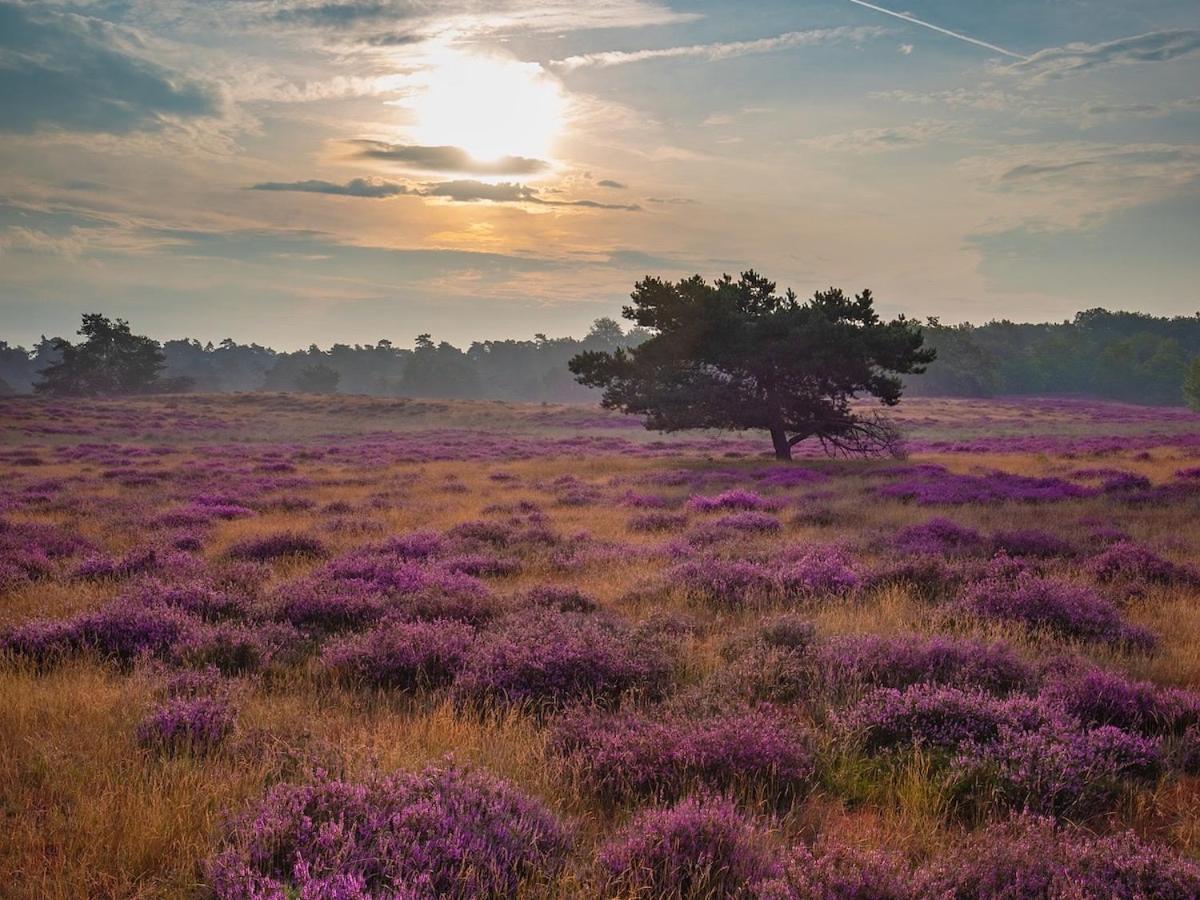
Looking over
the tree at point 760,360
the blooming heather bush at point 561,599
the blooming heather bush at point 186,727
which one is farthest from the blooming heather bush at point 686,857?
the tree at point 760,360

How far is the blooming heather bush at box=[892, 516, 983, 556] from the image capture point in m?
10.4

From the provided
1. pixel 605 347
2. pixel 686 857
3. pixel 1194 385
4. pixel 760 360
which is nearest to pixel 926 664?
pixel 686 857

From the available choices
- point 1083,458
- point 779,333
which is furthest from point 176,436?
point 1083,458

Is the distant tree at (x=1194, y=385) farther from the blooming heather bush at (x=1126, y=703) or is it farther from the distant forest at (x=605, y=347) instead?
the blooming heather bush at (x=1126, y=703)

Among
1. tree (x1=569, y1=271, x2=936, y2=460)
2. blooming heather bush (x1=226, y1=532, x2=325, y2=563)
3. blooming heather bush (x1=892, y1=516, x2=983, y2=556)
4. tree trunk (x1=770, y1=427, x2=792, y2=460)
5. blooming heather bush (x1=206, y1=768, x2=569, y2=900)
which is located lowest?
blooming heather bush (x1=226, y1=532, x2=325, y2=563)

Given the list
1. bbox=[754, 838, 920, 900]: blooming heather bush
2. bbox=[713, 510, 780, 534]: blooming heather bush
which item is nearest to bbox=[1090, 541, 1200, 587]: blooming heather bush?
bbox=[713, 510, 780, 534]: blooming heather bush

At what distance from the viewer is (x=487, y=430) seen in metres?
58.8

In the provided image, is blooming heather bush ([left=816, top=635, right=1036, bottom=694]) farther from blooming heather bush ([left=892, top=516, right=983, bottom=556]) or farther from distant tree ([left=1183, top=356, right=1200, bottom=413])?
distant tree ([left=1183, top=356, right=1200, bottom=413])

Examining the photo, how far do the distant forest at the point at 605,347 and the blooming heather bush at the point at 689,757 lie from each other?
258 ft

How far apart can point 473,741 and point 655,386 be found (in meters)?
24.4

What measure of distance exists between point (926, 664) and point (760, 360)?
21.7m

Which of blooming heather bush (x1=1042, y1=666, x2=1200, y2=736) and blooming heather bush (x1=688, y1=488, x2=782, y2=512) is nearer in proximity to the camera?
blooming heather bush (x1=1042, y1=666, x2=1200, y2=736)

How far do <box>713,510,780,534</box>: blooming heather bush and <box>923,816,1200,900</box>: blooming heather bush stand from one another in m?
9.17

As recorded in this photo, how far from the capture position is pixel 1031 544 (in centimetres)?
1050
